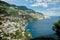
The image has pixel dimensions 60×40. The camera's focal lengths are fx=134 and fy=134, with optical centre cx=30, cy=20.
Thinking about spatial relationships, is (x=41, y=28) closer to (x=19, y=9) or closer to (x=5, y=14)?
(x=19, y=9)

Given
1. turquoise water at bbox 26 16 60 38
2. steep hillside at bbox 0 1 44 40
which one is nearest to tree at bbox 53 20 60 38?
turquoise water at bbox 26 16 60 38

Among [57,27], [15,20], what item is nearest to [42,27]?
[57,27]

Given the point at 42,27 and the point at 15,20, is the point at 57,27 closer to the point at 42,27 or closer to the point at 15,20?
the point at 42,27

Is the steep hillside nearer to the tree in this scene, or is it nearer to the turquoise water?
the turquoise water

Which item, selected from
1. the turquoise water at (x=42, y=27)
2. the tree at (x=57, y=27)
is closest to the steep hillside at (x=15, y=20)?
the turquoise water at (x=42, y=27)

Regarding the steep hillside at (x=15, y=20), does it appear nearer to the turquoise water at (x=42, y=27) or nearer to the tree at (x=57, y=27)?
the turquoise water at (x=42, y=27)

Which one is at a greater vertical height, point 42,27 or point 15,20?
point 15,20
